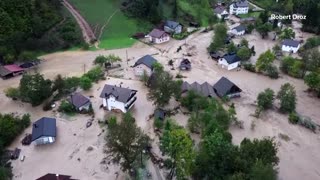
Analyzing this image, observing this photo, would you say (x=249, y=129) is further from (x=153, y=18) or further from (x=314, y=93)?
(x=153, y=18)

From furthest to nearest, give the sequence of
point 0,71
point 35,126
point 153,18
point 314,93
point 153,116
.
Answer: point 153,18
point 0,71
point 314,93
point 153,116
point 35,126

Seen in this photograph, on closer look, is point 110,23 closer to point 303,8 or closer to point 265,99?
point 265,99

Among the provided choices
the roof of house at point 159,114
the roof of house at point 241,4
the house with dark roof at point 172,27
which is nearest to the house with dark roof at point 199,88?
the roof of house at point 159,114

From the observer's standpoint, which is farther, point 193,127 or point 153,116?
point 153,116

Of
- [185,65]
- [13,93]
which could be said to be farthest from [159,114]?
[13,93]

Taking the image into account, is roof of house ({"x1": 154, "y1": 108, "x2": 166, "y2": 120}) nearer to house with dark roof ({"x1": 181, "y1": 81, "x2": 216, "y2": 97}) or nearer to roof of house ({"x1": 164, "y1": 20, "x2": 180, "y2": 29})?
house with dark roof ({"x1": 181, "y1": 81, "x2": 216, "y2": 97})

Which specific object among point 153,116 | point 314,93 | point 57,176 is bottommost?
point 314,93

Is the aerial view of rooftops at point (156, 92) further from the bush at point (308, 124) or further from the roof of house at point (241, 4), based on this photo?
the roof of house at point (241, 4)

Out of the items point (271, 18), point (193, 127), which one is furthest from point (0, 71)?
point (271, 18)
